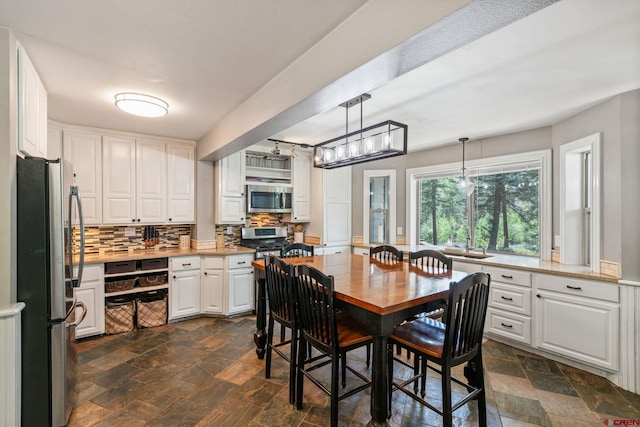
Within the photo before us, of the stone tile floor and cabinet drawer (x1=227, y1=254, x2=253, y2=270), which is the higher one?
cabinet drawer (x1=227, y1=254, x2=253, y2=270)

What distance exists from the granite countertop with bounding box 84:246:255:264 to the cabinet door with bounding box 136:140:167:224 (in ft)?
1.39

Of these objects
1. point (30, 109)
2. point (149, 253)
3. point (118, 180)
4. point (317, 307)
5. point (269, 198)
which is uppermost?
point (30, 109)

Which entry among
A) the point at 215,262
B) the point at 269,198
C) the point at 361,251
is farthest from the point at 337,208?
the point at 215,262

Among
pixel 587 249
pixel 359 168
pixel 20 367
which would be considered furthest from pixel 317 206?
pixel 20 367

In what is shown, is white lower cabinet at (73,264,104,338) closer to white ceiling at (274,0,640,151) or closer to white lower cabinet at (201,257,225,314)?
white lower cabinet at (201,257,225,314)

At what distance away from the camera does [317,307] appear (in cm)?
194

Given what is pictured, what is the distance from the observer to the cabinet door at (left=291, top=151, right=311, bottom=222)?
4786 millimetres

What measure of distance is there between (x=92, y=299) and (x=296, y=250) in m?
2.25

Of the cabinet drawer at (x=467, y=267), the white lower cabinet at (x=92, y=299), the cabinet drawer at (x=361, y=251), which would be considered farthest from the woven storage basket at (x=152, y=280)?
the cabinet drawer at (x=467, y=267)

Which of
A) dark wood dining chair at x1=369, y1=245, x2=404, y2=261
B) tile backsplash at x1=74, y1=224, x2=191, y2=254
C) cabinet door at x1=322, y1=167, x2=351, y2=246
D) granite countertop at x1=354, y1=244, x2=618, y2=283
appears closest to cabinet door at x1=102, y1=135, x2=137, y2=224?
tile backsplash at x1=74, y1=224, x2=191, y2=254

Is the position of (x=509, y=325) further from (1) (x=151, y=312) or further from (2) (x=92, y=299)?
(2) (x=92, y=299)

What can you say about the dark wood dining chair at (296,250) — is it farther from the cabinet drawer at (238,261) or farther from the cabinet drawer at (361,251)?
the cabinet drawer at (361,251)

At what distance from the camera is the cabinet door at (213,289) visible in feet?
12.9

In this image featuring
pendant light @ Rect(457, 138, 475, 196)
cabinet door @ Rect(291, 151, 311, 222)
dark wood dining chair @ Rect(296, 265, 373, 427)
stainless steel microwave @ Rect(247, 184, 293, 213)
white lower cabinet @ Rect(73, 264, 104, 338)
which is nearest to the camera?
dark wood dining chair @ Rect(296, 265, 373, 427)
